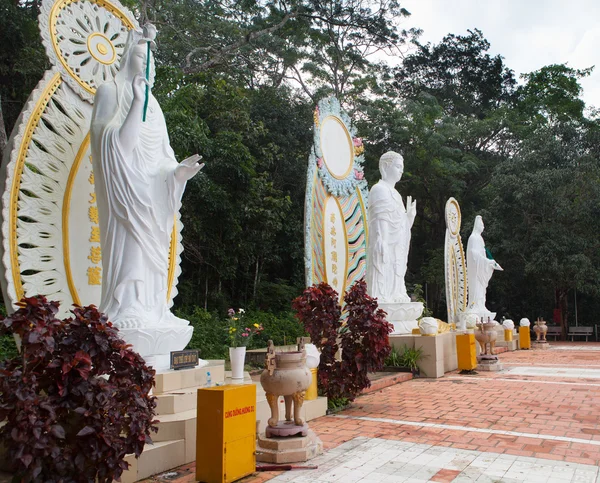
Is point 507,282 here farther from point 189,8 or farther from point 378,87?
point 189,8

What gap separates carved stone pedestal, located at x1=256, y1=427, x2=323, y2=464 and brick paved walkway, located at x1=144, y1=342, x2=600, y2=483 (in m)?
0.14

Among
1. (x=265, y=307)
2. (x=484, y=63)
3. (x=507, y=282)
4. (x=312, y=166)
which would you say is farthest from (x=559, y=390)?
(x=484, y=63)

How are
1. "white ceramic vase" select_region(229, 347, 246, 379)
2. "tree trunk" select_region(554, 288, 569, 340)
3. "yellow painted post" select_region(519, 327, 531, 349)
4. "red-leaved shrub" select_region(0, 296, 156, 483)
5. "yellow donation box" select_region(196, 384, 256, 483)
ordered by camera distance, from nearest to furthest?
1. "red-leaved shrub" select_region(0, 296, 156, 483)
2. "yellow donation box" select_region(196, 384, 256, 483)
3. "white ceramic vase" select_region(229, 347, 246, 379)
4. "yellow painted post" select_region(519, 327, 531, 349)
5. "tree trunk" select_region(554, 288, 569, 340)

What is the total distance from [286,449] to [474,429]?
1.98 metres

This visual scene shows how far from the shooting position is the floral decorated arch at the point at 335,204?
28.6 ft

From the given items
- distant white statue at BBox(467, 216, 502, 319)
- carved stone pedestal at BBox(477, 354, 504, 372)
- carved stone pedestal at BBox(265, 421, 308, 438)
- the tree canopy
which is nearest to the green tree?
the tree canopy

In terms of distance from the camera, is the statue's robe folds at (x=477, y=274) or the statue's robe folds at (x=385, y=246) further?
the statue's robe folds at (x=477, y=274)

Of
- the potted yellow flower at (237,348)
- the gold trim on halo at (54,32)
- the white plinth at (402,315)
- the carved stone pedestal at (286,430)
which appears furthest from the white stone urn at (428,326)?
the gold trim on halo at (54,32)

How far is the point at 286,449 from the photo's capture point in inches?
160

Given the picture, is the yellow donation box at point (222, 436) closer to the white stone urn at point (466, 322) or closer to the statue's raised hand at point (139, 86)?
the statue's raised hand at point (139, 86)

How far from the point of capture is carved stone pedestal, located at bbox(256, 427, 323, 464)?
4.03 meters

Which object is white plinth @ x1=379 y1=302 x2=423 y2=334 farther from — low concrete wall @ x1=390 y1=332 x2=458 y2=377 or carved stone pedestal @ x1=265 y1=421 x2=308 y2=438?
carved stone pedestal @ x1=265 y1=421 x2=308 y2=438

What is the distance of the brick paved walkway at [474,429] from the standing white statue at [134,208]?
1.60 meters

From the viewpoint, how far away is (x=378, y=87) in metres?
19.3
